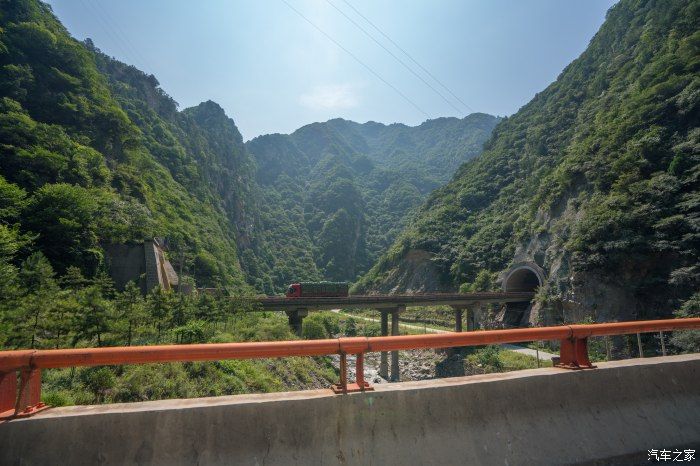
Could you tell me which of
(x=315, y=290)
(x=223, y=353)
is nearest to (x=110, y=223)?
(x=315, y=290)

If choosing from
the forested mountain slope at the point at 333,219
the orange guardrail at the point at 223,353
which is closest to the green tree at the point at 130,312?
the orange guardrail at the point at 223,353

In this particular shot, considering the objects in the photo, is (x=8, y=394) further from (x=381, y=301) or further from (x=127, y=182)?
(x=127, y=182)

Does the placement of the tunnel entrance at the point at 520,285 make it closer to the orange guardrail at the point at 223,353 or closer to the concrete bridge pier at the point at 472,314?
the concrete bridge pier at the point at 472,314

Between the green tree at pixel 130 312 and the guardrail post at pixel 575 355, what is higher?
the guardrail post at pixel 575 355

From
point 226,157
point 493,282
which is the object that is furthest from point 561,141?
point 226,157

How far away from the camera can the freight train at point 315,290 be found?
41.1 metres

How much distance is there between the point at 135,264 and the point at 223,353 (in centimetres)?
3875

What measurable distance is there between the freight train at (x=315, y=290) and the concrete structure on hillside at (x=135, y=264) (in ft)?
42.7

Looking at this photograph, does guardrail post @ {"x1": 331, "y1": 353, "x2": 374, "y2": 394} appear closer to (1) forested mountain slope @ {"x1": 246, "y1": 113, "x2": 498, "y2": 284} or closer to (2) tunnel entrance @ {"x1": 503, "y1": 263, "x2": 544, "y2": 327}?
(2) tunnel entrance @ {"x1": 503, "y1": 263, "x2": 544, "y2": 327}

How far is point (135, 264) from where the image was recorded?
3588 cm

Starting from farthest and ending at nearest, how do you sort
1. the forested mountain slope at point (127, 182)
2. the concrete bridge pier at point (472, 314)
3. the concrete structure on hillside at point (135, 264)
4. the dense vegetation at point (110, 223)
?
the concrete bridge pier at point (472, 314) → the concrete structure on hillside at point (135, 264) → the forested mountain slope at point (127, 182) → the dense vegetation at point (110, 223)

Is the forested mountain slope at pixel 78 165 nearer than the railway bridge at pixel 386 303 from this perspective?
Yes

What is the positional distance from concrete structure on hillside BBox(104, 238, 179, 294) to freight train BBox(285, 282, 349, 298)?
13.0 m

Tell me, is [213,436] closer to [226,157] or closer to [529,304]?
[529,304]
